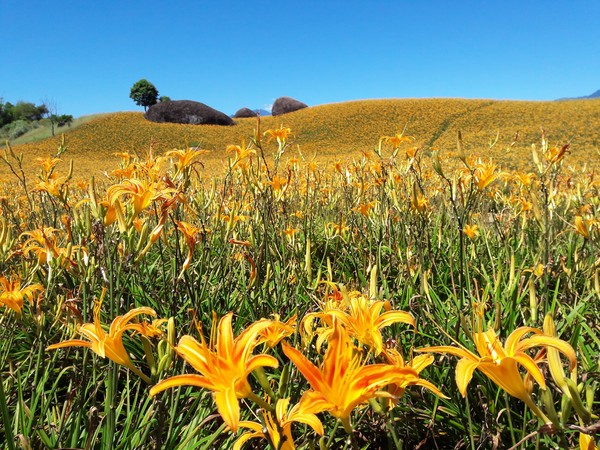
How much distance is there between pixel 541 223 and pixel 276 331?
1.12 meters

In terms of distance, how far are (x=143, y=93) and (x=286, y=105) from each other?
76.7 ft

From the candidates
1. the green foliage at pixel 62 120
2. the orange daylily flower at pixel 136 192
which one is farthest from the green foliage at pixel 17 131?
the orange daylily flower at pixel 136 192

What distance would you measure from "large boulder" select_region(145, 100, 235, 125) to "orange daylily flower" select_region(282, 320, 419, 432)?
38.4 meters

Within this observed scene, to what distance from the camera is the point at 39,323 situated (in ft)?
4.68

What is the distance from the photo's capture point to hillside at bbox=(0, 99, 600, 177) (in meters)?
22.7

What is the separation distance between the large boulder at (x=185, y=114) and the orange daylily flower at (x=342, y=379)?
126 ft

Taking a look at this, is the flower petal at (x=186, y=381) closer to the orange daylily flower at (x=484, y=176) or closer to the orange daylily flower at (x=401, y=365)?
the orange daylily flower at (x=401, y=365)

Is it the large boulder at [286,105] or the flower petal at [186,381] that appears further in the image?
the large boulder at [286,105]

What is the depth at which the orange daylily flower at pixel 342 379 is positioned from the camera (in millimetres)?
641

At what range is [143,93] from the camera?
187ft

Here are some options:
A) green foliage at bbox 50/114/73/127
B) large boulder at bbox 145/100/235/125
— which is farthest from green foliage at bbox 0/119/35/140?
large boulder at bbox 145/100/235/125

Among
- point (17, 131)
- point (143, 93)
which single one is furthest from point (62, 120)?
point (143, 93)

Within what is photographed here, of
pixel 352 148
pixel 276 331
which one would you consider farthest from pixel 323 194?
pixel 352 148

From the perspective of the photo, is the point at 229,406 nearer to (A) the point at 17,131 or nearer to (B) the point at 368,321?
(B) the point at 368,321
